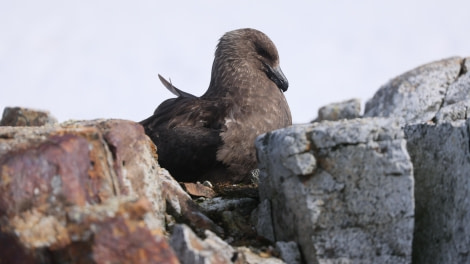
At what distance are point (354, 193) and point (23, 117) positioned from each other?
1109cm

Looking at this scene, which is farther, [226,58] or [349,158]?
[226,58]

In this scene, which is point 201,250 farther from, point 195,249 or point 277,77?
point 277,77

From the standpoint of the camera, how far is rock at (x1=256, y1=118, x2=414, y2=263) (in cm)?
527

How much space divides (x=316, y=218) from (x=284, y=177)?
1.35ft

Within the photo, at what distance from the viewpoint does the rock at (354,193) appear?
5.27 metres

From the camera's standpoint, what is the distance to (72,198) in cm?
464

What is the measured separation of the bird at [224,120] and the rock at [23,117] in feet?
19.9

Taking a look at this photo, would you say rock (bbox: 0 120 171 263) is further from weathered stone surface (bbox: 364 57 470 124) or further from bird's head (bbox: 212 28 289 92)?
weathered stone surface (bbox: 364 57 470 124)

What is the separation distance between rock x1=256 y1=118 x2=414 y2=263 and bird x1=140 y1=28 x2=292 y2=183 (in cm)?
319

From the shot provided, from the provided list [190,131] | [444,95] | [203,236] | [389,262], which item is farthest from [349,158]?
[444,95]

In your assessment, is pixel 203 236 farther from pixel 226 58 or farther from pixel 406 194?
pixel 226 58

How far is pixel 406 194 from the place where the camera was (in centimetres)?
527

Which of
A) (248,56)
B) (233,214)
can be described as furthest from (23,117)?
(233,214)

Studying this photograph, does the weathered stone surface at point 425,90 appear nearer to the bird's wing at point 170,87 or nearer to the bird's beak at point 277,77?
the bird's beak at point 277,77
